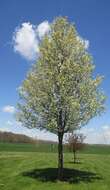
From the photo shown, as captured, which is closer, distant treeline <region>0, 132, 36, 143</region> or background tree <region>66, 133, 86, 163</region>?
background tree <region>66, 133, 86, 163</region>

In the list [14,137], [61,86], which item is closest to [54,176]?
[61,86]

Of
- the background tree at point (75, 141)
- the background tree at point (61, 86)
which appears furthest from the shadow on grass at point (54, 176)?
the background tree at point (75, 141)

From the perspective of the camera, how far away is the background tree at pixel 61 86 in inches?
1189

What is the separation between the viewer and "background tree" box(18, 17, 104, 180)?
30203 millimetres

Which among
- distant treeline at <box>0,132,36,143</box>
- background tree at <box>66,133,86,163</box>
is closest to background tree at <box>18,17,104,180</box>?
background tree at <box>66,133,86,163</box>

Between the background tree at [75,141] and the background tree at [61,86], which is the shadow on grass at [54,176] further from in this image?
the background tree at [75,141]

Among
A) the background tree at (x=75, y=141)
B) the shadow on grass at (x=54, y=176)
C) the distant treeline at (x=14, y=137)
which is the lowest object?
the shadow on grass at (x=54, y=176)

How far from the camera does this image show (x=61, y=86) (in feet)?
98.8

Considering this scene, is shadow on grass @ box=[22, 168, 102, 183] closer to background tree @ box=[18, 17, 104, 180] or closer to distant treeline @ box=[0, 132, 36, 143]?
background tree @ box=[18, 17, 104, 180]

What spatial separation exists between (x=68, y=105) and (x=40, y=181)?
6.71m

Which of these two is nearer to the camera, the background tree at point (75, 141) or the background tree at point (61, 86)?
the background tree at point (61, 86)

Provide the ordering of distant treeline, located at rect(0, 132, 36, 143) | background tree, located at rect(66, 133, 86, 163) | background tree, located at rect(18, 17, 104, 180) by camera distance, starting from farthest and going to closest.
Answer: distant treeline, located at rect(0, 132, 36, 143) → background tree, located at rect(66, 133, 86, 163) → background tree, located at rect(18, 17, 104, 180)

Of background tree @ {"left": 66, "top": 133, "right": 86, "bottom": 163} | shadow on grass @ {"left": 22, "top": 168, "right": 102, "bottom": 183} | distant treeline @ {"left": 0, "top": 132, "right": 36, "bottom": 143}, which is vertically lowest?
shadow on grass @ {"left": 22, "top": 168, "right": 102, "bottom": 183}

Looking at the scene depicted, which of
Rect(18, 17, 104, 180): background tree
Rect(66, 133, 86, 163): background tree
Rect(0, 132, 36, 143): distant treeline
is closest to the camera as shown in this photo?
Rect(18, 17, 104, 180): background tree
